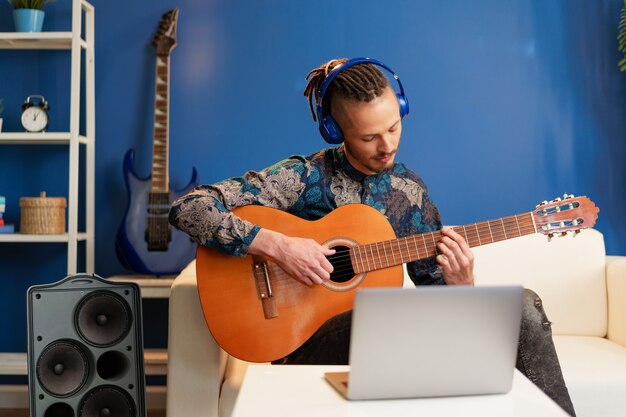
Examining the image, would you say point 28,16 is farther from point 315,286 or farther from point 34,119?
point 315,286

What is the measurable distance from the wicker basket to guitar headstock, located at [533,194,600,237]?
1.89 metres

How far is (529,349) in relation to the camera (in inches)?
61.3

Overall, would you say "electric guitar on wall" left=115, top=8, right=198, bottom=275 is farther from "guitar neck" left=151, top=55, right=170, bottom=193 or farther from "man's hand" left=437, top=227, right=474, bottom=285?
"man's hand" left=437, top=227, right=474, bottom=285

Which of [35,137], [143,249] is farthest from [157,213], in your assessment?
[35,137]

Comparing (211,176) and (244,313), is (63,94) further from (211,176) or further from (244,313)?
(244,313)

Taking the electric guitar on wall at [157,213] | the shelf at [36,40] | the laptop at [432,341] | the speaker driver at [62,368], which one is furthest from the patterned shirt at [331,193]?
the shelf at [36,40]

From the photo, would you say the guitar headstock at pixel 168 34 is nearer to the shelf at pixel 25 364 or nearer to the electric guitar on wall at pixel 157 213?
the electric guitar on wall at pixel 157 213

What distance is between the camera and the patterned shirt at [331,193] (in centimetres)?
182

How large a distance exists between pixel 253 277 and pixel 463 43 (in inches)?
66.0

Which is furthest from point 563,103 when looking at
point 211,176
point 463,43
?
point 211,176

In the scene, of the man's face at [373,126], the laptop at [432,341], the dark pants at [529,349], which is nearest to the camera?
the laptop at [432,341]

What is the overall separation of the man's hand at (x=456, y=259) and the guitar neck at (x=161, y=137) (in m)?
1.47

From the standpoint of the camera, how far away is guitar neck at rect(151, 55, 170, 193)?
287 centimetres

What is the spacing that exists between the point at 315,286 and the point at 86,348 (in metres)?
0.76
